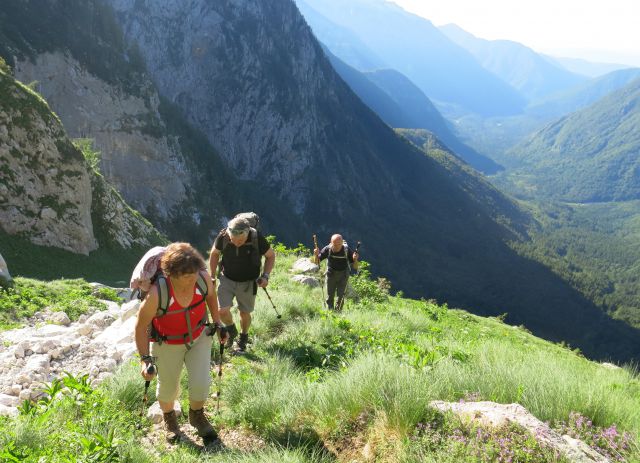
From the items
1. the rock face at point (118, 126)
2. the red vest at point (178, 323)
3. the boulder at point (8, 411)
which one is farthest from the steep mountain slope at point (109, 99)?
the red vest at point (178, 323)

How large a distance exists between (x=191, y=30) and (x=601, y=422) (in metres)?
109

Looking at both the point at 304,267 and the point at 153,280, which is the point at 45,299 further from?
the point at 153,280

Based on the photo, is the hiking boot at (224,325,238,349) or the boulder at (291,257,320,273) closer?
the hiking boot at (224,325,238,349)

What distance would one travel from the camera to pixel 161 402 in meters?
4.18

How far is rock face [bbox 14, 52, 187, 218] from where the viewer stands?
45469 millimetres

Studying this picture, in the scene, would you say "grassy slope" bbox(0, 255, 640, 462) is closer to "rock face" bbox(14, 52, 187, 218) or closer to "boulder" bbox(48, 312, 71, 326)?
"boulder" bbox(48, 312, 71, 326)

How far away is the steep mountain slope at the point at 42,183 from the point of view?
1741 cm

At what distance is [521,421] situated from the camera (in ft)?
9.84

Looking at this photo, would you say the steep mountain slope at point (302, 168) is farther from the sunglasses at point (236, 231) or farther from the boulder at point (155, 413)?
the boulder at point (155, 413)

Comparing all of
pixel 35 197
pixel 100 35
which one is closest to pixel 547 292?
pixel 100 35

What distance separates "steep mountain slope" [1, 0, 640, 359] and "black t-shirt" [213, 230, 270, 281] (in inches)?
1895

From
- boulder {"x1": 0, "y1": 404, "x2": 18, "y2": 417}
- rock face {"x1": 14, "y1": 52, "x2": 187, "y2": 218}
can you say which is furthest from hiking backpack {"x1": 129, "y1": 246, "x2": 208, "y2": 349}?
rock face {"x1": 14, "y1": 52, "x2": 187, "y2": 218}

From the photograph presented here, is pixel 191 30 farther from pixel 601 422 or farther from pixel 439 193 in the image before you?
pixel 439 193

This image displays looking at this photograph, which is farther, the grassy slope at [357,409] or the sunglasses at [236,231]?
the sunglasses at [236,231]
